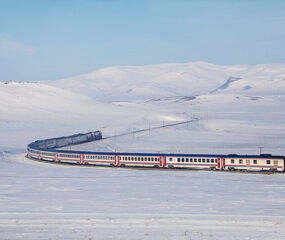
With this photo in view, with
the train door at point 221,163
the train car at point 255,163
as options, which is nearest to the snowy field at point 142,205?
the train door at point 221,163

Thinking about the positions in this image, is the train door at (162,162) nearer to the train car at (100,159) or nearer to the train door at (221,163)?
the train car at (100,159)

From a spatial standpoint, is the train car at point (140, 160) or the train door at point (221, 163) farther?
the train car at point (140, 160)

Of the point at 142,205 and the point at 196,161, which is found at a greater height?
the point at 196,161

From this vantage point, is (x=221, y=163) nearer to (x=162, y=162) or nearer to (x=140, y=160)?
A: (x=162, y=162)

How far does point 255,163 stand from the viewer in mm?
59625

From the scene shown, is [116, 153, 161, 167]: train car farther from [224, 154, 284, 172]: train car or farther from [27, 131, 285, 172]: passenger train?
[224, 154, 284, 172]: train car

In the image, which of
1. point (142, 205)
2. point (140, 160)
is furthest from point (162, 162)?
point (142, 205)

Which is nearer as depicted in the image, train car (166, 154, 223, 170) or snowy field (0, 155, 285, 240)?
snowy field (0, 155, 285, 240)

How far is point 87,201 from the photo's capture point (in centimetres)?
3984

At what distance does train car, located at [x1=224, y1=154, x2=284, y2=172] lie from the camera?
58.7 m

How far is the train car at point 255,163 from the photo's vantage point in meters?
58.7

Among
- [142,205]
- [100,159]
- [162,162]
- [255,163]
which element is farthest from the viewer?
[100,159]

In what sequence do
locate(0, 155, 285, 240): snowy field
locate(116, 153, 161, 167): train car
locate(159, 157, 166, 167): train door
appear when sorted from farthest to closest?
locate(116, 153, 161, 167): train car, locate(159, 157, 166, 167): train door, locate(0, 155, 285, 240): snowy field

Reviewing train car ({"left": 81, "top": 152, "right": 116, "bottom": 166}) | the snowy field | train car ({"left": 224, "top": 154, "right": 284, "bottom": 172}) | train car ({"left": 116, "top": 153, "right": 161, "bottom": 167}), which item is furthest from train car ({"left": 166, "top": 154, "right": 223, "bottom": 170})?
train car ({"left": 81, "top": 152, "right": 116, "bottom": 166})
